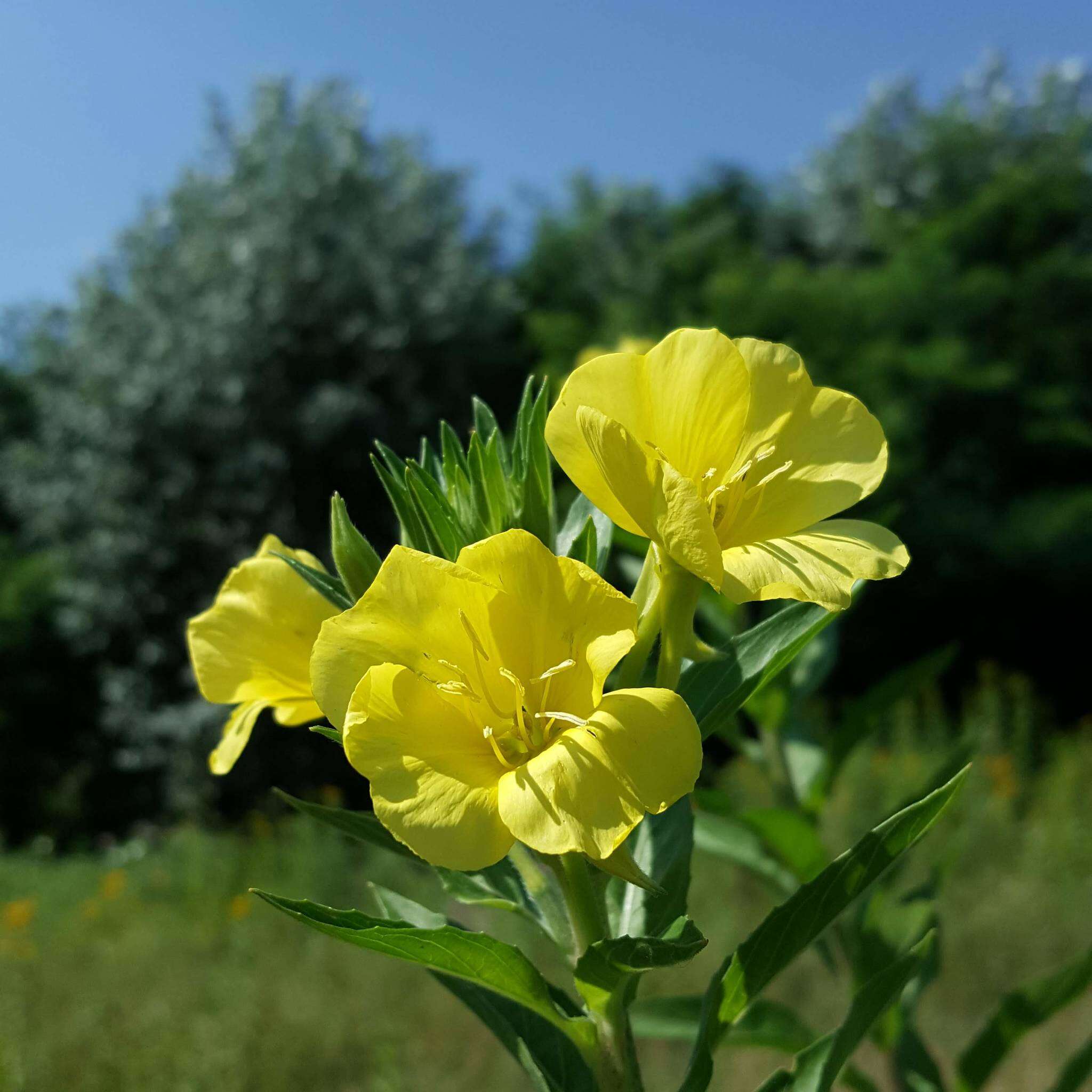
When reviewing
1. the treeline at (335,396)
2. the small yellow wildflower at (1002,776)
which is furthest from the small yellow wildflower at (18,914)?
the small yellow wildflower at (1002,776)

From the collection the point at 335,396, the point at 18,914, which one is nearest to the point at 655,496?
the point at 18,914

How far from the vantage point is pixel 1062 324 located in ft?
36.9

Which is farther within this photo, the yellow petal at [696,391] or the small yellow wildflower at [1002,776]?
A: the small yellow wildflower at [1002,776]

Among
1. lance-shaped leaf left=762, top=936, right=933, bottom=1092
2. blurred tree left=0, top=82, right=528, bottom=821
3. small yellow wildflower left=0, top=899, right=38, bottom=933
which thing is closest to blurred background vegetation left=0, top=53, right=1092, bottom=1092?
blurred tree left=0, top=82, right=528, bottom=821

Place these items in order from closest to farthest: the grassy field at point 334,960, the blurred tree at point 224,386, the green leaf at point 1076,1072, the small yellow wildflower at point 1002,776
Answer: the green leaf at point 1076,1072, the grassy field at point 334,960, the small yellow wildflower at point 1002,776, the blurred tree at point 224,386

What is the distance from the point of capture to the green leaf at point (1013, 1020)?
147 cm

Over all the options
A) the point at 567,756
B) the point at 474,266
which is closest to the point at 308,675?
the point at 567,756

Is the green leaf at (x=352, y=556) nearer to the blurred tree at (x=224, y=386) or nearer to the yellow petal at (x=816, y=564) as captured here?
the yellow petal at (x=816, y=564)

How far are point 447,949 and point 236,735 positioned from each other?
1.16 ft

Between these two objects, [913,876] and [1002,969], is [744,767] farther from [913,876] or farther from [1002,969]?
[1002,969]

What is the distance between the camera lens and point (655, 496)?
838 mm

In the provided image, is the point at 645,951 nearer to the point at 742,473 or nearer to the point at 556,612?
the point at 556,612

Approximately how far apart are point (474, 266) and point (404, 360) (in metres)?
1.54

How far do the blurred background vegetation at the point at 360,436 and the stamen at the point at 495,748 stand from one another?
18.9 ft
